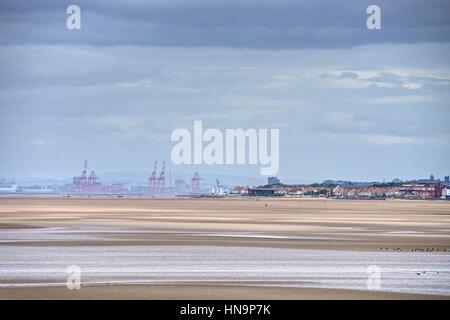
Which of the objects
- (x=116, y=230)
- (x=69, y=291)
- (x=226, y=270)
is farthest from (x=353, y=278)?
(x=116, y=230)

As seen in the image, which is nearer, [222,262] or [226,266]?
[226,266]

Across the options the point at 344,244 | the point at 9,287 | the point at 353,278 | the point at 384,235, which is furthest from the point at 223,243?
the point at 9,287

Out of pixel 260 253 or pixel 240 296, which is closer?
pixel 240 296

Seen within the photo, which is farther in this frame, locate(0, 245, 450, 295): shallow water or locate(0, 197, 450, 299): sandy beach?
locate(0, 245, 450, 295): shallow water

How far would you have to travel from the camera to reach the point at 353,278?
35.2 metres

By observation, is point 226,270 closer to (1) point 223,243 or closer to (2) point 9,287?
(2) point 9,287

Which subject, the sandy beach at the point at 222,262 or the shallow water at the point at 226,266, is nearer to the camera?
the sandy beach at the point at 222,262
